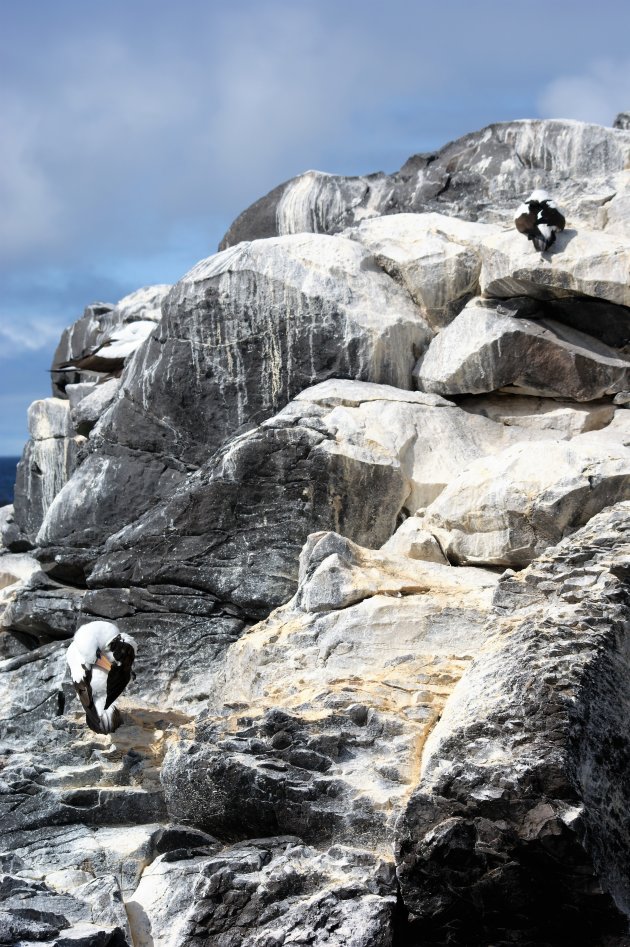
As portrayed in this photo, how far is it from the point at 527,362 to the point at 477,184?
10.9 feet

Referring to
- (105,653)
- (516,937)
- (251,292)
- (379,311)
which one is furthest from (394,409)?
(516,937)

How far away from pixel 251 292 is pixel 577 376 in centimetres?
311

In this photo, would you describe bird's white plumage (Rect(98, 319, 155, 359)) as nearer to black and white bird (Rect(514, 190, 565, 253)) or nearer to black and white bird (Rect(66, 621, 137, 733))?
black and white bird (Rect(514, 190, 565, 253))

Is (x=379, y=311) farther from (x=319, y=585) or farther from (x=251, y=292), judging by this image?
(x=319, y=585)

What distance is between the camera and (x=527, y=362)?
1004cm

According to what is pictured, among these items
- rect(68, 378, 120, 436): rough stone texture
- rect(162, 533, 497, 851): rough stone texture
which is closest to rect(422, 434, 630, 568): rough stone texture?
rect(162, 533, 497, 851): rough stone texture

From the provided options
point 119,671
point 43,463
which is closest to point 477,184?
point 43,463

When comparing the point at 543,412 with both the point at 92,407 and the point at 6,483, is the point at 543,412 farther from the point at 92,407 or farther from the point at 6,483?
the point at 6,483

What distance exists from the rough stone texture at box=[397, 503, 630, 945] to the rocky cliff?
1 cm

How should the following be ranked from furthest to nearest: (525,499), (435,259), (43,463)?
(43,463) < (435,259) < (525,499)

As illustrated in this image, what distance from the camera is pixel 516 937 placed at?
5.18m

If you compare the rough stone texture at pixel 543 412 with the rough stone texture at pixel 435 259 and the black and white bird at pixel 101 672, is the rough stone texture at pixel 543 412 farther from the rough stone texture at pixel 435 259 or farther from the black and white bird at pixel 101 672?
the black and white bird at pixel 101 672

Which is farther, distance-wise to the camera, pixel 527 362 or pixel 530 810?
pixel 527 362

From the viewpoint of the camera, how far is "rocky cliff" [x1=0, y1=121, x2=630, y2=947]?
5.32m
